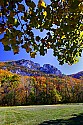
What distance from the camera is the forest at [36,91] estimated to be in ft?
207

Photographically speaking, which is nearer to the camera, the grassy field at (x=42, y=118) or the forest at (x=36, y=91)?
the grassy field at (x=42, y=118)

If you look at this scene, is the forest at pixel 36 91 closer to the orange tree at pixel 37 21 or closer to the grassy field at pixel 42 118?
the grassy field at pixel 42 118

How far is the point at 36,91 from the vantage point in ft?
225

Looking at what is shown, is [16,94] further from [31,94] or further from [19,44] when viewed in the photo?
[19,44]

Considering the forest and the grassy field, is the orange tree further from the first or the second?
the forest

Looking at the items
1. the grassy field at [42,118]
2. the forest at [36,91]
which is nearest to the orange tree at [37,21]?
the grassy field at [42,118]

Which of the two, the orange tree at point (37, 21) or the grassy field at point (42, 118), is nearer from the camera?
the orange tree at point (37, 21)

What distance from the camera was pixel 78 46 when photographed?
1030cm

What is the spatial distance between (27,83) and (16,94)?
9638 mm

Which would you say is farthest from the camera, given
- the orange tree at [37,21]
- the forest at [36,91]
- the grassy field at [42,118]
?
the forest at [36,91]

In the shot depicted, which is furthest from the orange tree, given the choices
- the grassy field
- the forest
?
the forest

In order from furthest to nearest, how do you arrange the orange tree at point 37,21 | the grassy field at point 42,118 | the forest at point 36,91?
the forest at point 36,91
the grassy field at point 42,118
the orange tree at point 37,21

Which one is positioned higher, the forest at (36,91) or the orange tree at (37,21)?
the forest at (36,91)

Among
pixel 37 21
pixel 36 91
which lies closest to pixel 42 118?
pixel 37 21
